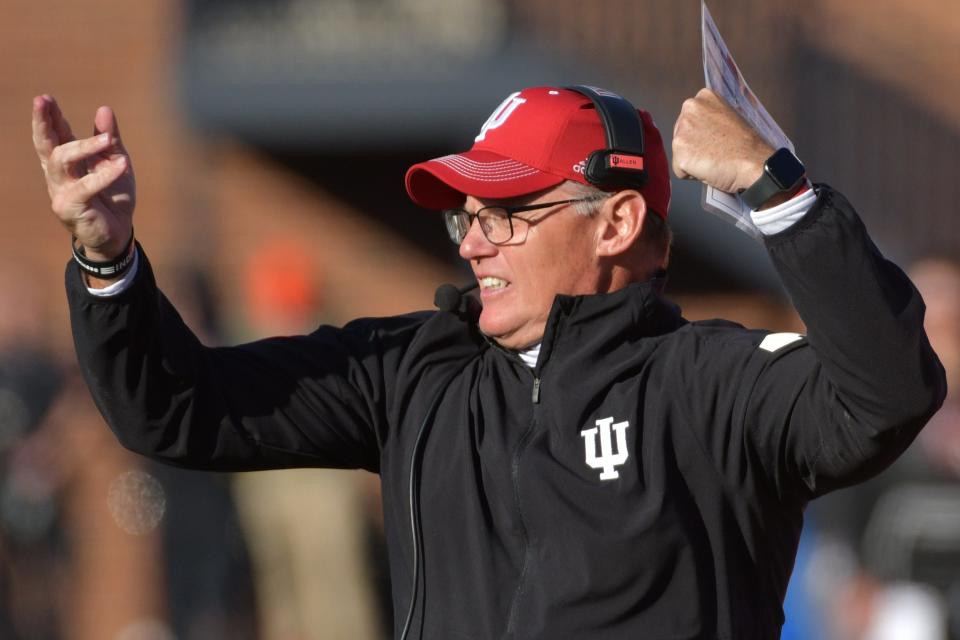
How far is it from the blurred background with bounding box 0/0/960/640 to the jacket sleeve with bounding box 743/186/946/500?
345cm

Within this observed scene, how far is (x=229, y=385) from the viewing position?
3.43 meters

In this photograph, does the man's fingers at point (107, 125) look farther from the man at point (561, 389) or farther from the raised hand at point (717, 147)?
the raised hand at point (717, 147)

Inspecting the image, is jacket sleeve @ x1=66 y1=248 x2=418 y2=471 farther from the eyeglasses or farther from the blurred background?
the blurred background

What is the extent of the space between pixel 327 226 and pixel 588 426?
8196 mm

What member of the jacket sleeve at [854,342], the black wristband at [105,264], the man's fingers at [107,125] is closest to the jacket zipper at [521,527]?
the jacket sleeve at [854,342]

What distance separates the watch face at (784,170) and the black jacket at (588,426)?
0.05 meters

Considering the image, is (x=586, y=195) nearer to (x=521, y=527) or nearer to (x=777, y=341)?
(x=777, y=341)

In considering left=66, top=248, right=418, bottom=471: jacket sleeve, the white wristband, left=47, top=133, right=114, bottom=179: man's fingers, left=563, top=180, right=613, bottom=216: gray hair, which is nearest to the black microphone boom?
left=66, top=248, right=418, bottom=471: jacket sleeve

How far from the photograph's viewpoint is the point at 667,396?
313cm

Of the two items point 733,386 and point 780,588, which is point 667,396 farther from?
point 780,588

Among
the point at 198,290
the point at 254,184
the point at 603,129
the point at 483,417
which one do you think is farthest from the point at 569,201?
the point at 254,184

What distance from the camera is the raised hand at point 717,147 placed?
287cm

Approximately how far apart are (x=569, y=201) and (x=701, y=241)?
6263mm

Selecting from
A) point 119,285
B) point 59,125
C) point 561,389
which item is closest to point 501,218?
point 561,389
